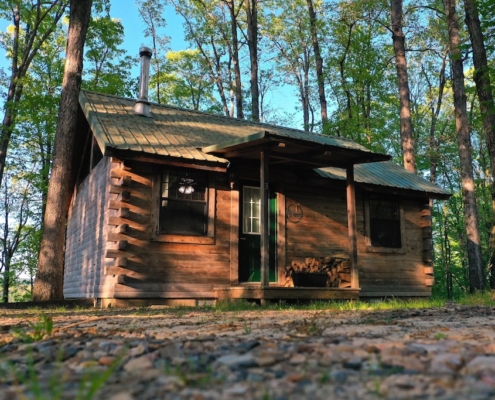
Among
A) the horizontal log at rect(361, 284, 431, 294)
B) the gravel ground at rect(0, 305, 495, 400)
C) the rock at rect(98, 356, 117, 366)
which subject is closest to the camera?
the gravel ground at rect(0, 305, 495, 400)

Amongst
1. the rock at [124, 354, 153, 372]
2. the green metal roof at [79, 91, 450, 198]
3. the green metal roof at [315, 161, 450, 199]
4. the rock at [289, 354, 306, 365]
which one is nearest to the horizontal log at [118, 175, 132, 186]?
the green metal roof at [79, 91, 450, 198]

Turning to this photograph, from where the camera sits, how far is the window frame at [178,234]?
941 cm

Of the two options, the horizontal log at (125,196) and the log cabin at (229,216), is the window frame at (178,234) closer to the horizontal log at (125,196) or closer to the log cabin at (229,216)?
the log cabin at (229,216)

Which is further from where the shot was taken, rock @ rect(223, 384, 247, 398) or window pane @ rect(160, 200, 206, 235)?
window pane @ rect(160, 200, 206, 235)

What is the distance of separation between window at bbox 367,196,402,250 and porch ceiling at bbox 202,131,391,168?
2.71 metres

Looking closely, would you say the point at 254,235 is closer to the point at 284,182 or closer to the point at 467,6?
the point at 284,182

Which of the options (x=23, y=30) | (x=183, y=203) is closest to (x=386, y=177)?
(x=183, y=203)

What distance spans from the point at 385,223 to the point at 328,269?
2914 millimetres

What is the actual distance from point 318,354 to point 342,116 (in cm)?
2254

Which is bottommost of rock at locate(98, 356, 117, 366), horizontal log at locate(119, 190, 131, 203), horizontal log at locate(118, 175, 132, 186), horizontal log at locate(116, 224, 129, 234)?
rock at locate(98, 356, 117, 366)

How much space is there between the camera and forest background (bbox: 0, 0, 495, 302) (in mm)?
21438

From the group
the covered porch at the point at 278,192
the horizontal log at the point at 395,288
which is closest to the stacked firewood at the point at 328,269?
the covered porch at the point at 278,192

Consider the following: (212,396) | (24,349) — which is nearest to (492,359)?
(212,396)

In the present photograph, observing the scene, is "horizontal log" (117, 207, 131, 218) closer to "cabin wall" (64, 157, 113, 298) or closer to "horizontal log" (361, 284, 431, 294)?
"cabin wall" (64, 157, 113, 298)
